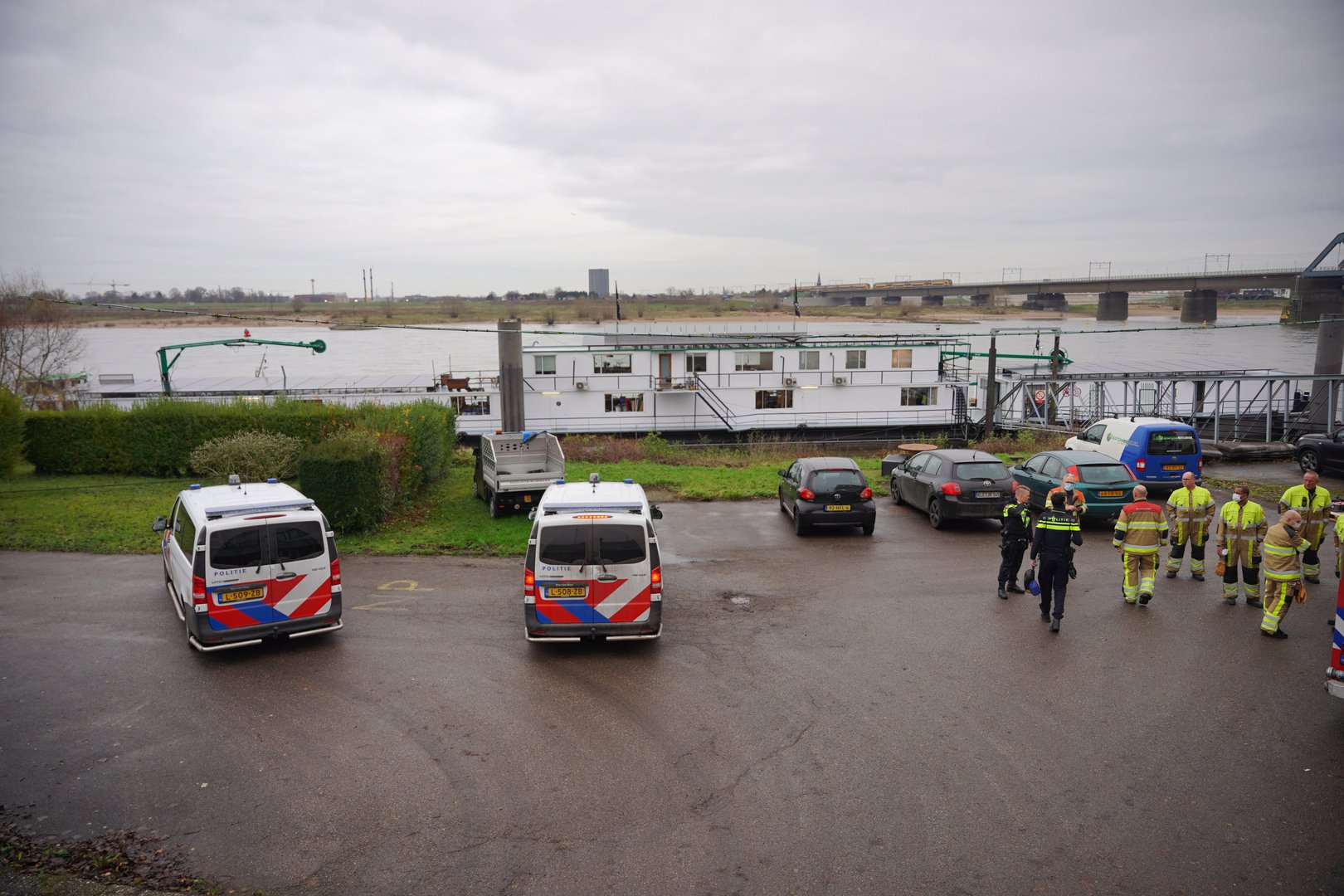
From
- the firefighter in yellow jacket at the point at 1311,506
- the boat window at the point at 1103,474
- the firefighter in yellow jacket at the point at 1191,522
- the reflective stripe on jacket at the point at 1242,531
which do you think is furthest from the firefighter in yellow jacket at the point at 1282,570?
the boat window at the point at 1103,474

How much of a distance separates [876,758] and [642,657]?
2.95 metres

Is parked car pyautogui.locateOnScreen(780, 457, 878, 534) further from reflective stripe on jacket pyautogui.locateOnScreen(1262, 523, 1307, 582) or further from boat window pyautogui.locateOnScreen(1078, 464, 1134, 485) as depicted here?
reflective stripe on jacket pyautogui.locateOnScreen(1262, 523, 1307, 582)

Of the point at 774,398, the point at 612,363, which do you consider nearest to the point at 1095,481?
the point at 774,398

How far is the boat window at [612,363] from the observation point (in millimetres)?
36188

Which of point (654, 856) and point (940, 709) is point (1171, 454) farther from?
point (654, 856)

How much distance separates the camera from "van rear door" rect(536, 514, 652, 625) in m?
8.66

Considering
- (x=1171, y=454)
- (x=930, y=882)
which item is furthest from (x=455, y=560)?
(x=1171, y=454)

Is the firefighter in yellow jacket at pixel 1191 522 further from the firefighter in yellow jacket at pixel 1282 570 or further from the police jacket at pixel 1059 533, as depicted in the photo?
the police jacket at pixel 1059 533

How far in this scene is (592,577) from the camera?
8.66 meters

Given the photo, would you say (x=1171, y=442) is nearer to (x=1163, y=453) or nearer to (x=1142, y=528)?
(x=1163, y=453)

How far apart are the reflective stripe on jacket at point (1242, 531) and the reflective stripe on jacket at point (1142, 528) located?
790 millimetres

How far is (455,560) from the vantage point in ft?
42.1

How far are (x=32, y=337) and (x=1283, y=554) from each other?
176 ft

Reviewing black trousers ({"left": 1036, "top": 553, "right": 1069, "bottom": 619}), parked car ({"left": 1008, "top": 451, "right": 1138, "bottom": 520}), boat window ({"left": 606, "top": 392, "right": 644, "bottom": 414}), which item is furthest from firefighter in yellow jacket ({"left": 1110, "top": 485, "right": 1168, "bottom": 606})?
boat window ({"left": 606, "top": 392, "right": 644, "bottom": 414})
